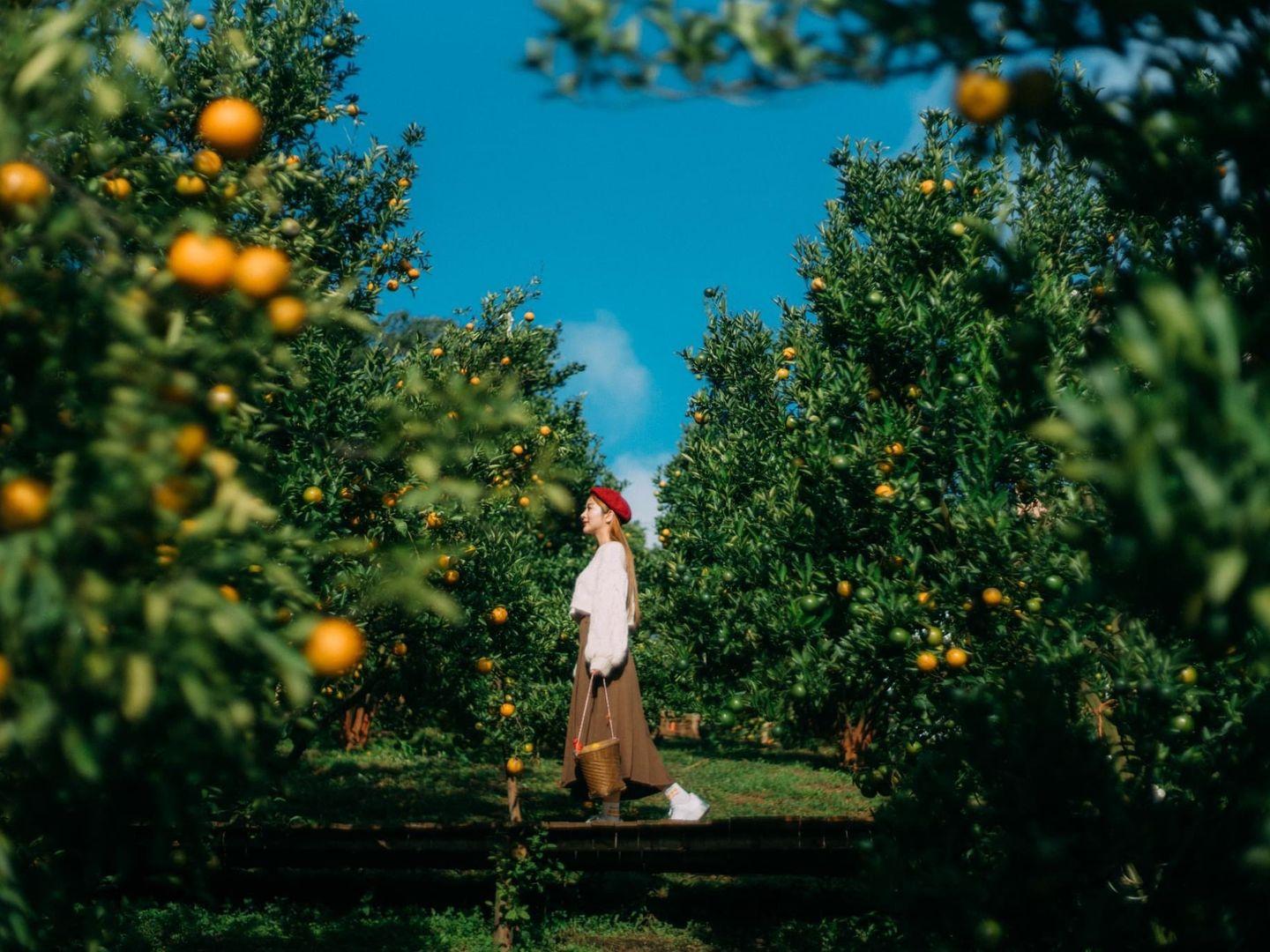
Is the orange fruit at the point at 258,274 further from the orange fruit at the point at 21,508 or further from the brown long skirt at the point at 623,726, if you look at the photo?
the brown long skirt at the point at 623,726

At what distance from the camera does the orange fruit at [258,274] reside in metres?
1.60

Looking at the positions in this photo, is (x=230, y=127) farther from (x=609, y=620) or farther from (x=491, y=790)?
(x=491, y=790)

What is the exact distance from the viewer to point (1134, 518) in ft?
4.00

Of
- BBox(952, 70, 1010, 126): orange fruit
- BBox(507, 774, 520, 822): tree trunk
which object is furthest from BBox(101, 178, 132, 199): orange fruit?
BBox(507, 774, 520, 822): tree trunk

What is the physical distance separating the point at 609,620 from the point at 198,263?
437cm

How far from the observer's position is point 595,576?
577cm

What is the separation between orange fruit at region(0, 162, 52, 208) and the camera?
1431 mm

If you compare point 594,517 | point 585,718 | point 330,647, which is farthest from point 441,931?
point 330,647

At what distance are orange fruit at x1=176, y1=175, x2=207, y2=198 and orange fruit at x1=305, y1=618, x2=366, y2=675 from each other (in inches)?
39.2

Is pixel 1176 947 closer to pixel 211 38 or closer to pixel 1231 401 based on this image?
pixel 1231 401

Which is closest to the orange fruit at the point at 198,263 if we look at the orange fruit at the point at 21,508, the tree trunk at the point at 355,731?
the orange fruit at the point at 21,508

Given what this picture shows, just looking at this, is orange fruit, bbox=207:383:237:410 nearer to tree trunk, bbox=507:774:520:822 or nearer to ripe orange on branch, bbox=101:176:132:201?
ripe orange on branch, bbox=101:176:132:201

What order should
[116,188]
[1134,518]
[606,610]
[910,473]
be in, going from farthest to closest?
1. [606,610]
2. [910,473]
3. [116,188]
4. [1134,518]

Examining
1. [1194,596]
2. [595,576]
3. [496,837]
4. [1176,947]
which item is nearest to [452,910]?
[496,837]
